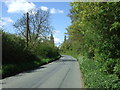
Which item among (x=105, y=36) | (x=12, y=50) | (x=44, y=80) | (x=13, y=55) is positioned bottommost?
(x=44, y=80)

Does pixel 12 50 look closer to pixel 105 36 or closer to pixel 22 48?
pixel 22 48

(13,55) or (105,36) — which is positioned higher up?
(105,36)

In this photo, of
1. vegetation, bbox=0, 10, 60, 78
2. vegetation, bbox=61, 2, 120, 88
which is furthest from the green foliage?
vegetation, bbox=61, 2, 120, 88

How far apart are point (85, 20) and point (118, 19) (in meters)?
2.06

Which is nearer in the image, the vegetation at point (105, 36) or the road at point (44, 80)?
the vegetation at point (105, 36)

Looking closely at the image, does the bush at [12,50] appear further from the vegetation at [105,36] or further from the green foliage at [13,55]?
the vegetation at [105,36]

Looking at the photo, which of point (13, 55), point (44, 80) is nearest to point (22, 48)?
point (13, 55)

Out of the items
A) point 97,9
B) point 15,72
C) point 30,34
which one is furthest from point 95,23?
point 30,34

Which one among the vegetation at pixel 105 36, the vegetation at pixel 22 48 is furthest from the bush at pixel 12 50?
the vegetation at pixel 105 36

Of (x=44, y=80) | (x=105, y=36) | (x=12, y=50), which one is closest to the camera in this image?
(x=105, y=36)

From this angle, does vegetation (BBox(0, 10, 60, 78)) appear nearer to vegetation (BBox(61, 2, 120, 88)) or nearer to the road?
the road

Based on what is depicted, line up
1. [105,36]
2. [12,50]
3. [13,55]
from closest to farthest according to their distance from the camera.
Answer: [105,36], [12,50], [13,55]

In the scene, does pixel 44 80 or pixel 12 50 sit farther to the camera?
pixel 12 50

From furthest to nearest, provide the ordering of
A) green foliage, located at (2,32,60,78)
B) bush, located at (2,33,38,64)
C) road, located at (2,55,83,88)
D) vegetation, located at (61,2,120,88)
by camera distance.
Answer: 1. bush, located at (2,33,38,64)
2. green foliage, located at (2,32,60,78)
3. road, located at (2,55,83,88)
4. vegetation, located at (61,2,120,88)
